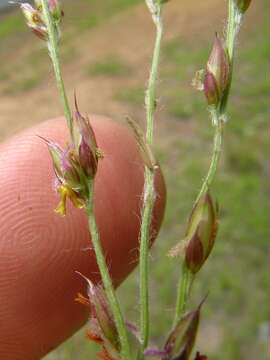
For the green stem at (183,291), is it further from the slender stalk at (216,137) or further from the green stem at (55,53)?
the green stem at (55,53)

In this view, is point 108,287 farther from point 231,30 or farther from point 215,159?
point 231,30

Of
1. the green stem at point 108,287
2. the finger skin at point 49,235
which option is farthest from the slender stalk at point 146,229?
the finger skin at point 49,235

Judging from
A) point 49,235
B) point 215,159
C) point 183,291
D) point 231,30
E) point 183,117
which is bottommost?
point 183,117

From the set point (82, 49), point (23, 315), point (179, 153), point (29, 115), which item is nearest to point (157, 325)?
point (23, 315)

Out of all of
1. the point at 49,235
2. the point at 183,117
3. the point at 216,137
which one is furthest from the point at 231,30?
the point at 183,117

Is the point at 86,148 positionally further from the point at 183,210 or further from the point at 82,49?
the point at 82,49

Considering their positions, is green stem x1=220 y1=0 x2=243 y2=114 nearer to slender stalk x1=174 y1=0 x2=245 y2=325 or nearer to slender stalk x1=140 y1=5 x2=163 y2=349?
slender stalk x1=174 y1=0 x2=245 y2=325
